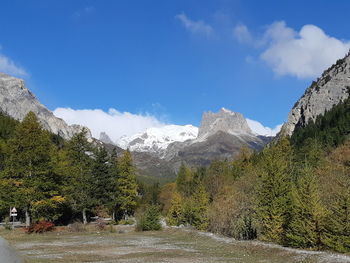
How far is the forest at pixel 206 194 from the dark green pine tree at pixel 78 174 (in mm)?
170

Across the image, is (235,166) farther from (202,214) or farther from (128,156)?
(202,214)

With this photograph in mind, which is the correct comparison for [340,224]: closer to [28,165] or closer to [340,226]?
[340,226]

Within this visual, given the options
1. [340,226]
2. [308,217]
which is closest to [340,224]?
[340,226]

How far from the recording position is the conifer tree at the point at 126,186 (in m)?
72.2

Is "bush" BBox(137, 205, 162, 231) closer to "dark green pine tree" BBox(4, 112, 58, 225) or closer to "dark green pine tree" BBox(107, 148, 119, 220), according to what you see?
"dark green pine tree" BBox(107, 148, 119, 220)

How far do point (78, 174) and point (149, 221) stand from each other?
50.4 ft

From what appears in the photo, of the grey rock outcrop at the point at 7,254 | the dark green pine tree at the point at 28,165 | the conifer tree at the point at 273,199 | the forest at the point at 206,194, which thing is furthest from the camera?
the dark green pine tree at the point at 28,165

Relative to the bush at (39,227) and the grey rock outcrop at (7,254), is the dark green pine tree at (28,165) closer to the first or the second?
the bush at (39,227)

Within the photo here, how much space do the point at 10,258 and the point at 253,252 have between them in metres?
22.0

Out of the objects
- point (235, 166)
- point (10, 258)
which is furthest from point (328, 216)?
point (235, 166)

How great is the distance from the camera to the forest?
29219mm

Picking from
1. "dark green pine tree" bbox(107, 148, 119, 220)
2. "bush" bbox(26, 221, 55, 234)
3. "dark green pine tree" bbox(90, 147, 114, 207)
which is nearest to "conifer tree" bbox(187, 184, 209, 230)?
"dark green pine tree" bbox(107, 148, 119, 220)

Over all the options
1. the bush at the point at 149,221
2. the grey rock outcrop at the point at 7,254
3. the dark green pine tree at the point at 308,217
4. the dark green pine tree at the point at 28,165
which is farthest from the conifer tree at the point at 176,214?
the grey rock outcrop at the point at 7,254

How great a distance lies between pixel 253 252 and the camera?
29.3 m
